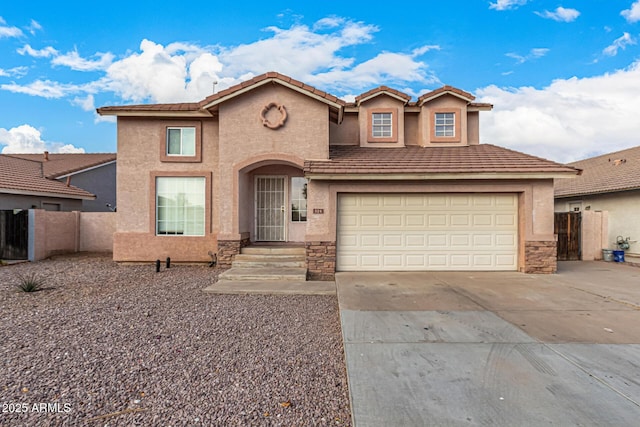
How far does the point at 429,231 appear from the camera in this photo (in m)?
9.14

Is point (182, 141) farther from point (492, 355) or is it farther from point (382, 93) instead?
point (492, 355)

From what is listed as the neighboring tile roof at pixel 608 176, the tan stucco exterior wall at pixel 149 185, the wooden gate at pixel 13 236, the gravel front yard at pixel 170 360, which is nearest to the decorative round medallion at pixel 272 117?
the tan stucco exterior wall at pixel 149 185

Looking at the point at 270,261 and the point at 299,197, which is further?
the point at 299,197

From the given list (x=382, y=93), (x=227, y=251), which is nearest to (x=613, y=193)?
(x=382, y=93)

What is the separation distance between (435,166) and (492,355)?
5986 millimetres

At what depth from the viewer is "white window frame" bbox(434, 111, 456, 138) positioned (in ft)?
39.0

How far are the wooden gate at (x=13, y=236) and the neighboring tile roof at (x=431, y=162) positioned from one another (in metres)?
11.2

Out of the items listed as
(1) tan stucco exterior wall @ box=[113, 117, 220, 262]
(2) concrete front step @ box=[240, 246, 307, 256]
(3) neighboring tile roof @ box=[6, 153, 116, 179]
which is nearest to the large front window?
(1) tan stucco exterior wall @ box=[113, 117, 220, 262]

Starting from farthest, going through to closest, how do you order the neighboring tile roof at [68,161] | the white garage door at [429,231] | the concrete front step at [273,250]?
the neighboring tile roof at [68,161] < the concrete front step at [273,250] < the white garage door at [429,231]

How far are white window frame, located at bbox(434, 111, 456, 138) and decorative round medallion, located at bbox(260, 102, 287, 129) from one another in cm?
593

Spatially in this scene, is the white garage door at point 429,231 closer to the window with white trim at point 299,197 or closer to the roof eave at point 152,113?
the window with white trim at point 299,197

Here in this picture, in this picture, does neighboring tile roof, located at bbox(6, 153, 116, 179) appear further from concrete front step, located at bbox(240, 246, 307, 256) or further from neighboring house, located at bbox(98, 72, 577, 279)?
concrete front step, located at bbox(240, 246, 307, 256)

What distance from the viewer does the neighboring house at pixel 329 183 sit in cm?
884

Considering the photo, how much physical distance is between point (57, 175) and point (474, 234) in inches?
804
